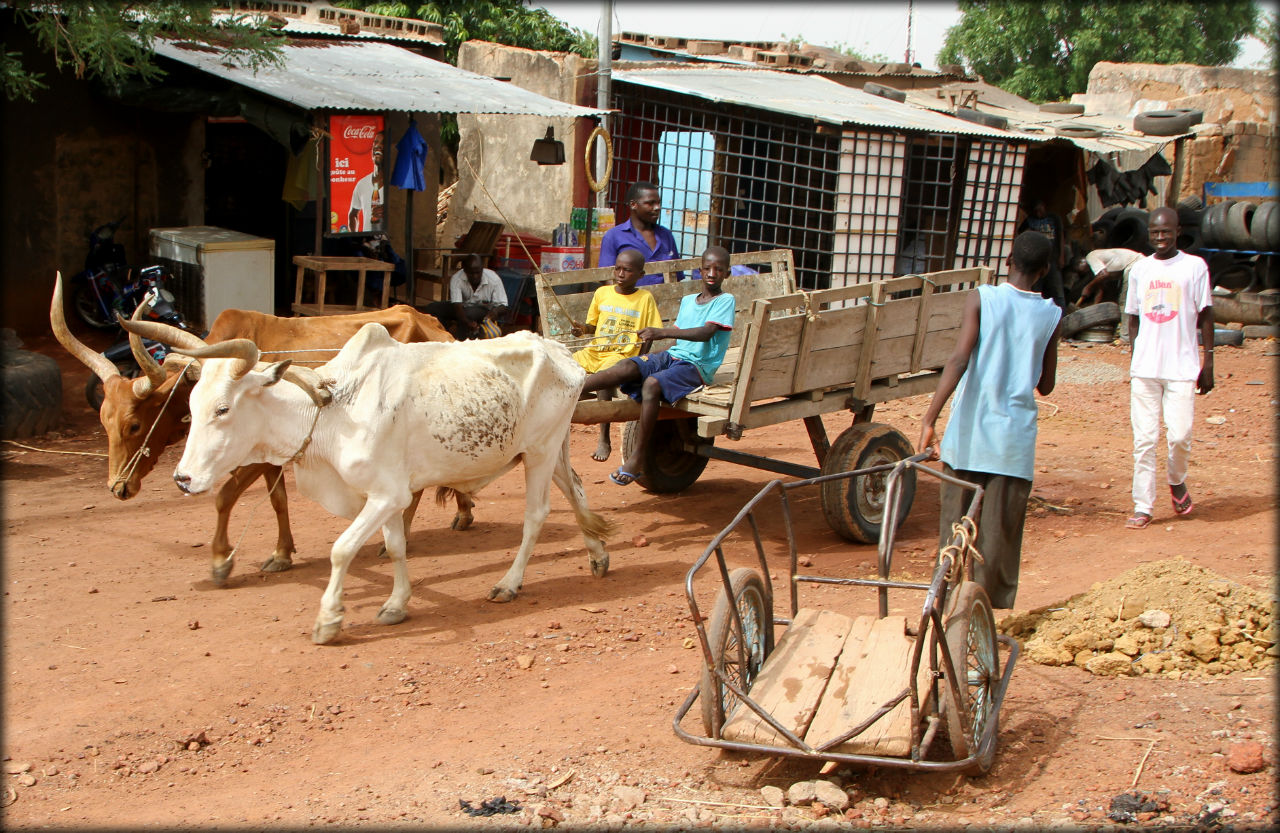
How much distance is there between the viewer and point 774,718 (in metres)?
4.13

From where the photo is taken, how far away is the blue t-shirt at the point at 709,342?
23.6 ft

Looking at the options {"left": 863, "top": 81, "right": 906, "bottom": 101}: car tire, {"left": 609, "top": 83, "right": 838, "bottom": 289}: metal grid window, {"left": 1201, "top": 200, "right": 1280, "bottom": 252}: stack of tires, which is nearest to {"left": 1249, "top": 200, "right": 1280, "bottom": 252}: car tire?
{"left": 1201, "top": 200, "right": 1280, "bottom": 252}: stack of tires

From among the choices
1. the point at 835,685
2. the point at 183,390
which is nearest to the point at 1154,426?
the point at 835,685

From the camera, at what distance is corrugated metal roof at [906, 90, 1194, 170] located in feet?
54.0

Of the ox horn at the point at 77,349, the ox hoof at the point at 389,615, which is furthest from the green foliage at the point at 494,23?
the ox hoof at the point at 389,615

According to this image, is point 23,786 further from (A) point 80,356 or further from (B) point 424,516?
(B) point 424,516

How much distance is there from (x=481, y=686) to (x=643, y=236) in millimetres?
4252

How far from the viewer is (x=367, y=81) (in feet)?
39.9

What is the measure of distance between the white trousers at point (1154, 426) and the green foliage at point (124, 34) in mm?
7913

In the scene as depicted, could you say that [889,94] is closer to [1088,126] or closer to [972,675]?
[1088,126]

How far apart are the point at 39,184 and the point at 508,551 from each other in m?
7.82

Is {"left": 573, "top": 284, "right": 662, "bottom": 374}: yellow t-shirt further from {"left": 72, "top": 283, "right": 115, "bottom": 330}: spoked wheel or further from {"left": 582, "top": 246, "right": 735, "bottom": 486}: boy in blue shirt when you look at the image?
{"left": 72, "top": 283, "right": 115, "bottom": 330}: spoked wheel

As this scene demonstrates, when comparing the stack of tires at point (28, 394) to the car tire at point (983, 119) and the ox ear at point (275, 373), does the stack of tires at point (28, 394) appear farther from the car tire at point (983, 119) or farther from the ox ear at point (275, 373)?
the car tire at point (983, 119)

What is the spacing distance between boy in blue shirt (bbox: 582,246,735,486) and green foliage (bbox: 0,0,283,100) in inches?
197
